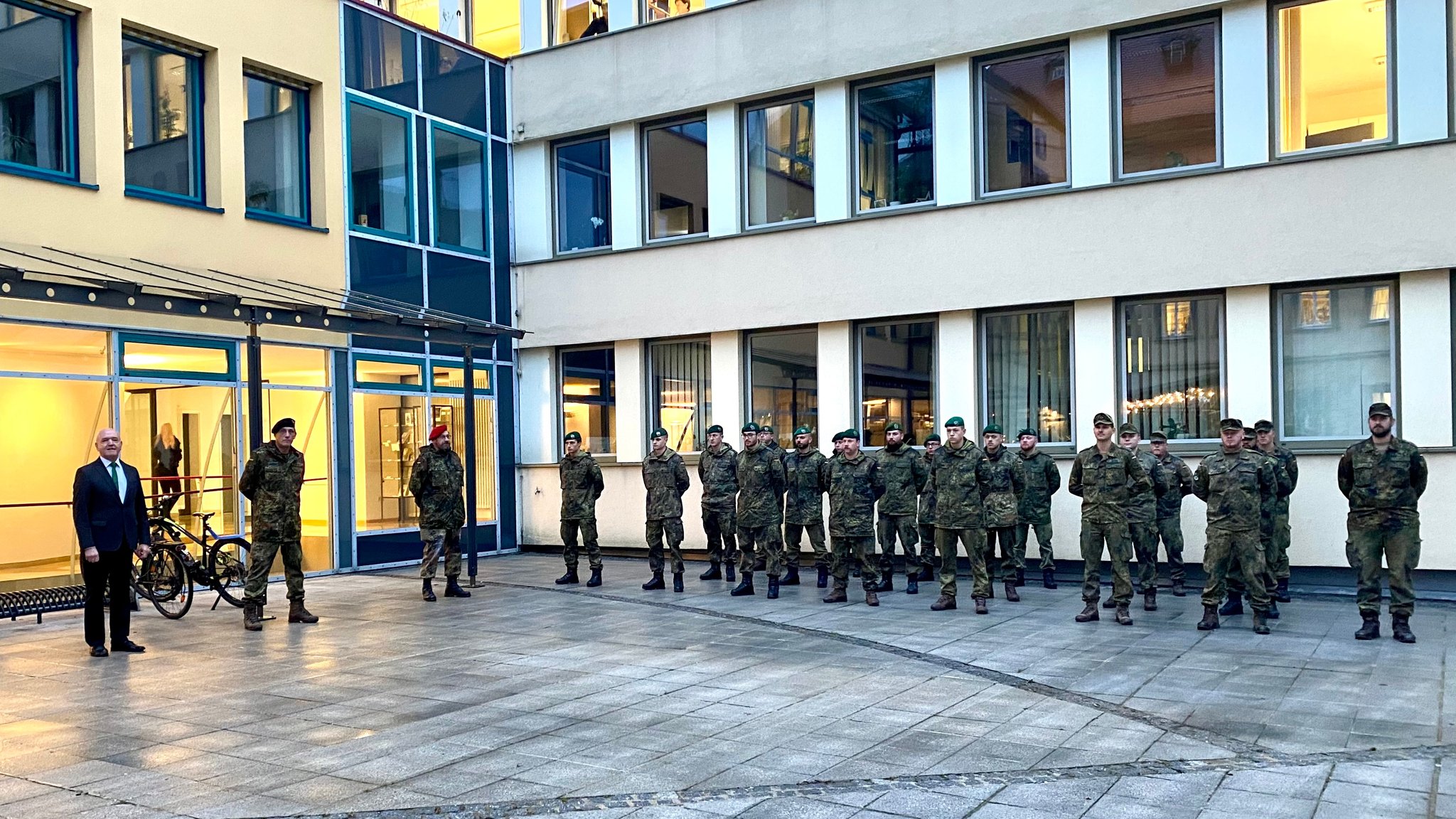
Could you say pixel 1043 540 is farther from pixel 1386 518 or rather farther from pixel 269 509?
pixel 269 509

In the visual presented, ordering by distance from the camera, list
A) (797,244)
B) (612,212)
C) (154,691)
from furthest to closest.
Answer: (612,212) < (797,244) < (154,691)

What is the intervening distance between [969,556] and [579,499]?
4757 millimetres

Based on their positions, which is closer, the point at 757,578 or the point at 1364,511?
the point at 1364,511

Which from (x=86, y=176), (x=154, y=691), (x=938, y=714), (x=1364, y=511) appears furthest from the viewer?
(x=86, y=176)

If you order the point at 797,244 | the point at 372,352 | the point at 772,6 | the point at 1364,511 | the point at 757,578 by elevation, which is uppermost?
the point at 772,6

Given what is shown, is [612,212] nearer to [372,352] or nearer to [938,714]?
[372,352]

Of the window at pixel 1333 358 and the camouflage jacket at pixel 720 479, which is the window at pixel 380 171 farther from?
the window at pixel 1333 358

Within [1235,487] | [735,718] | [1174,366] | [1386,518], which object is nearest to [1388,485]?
[1386,518]

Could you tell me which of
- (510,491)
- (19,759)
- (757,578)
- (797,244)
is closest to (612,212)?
(797,244)

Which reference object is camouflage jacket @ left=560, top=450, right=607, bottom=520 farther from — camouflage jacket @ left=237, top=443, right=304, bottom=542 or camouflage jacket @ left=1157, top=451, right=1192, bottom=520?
camouflage jacket @ left=1157, top=451, right=1192, bottom=520

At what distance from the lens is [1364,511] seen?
10289mm

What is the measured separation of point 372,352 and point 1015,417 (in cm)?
875

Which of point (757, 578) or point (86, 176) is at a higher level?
point (86, 176)

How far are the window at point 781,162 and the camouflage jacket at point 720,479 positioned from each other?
4090 millimetres
